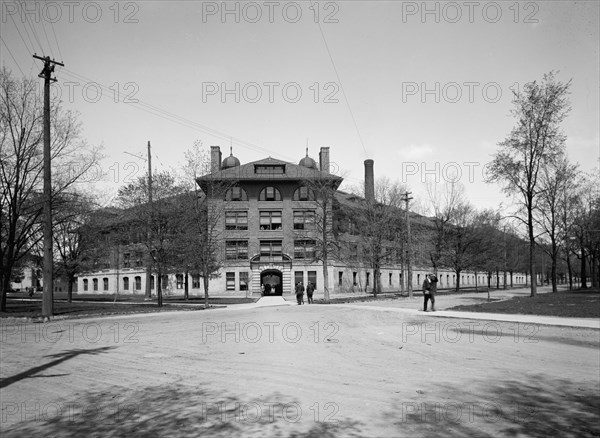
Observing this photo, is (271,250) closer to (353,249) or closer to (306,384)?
(353,249)

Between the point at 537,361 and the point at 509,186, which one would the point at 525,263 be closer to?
the point at 509,186

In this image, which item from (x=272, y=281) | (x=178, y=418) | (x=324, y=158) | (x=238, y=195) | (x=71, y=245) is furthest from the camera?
(x=324, y=158)

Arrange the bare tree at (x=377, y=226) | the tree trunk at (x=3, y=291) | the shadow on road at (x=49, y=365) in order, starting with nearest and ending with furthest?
the shadow on road at (x=49, y=365)
the tree trunk at (x=3, y=291)
the bare tree at (x=377, y=226)

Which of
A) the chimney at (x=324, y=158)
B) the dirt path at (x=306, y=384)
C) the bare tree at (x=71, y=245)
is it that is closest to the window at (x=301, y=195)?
the chimney at (x=324, y=158)

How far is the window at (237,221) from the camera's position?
166 ft

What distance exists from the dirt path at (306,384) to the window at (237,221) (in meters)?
36.1

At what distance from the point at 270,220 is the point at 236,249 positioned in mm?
5160

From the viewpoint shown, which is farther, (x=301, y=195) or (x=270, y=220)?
(x=301, y=195)

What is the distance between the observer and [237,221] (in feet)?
166

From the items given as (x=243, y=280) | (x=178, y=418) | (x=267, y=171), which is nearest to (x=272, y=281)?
(x=243, y=280)

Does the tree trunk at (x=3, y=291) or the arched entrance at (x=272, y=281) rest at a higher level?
the tree trunk at (x=3, y=291)

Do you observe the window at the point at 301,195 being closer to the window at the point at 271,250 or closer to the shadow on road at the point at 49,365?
the window at the point at 271,250

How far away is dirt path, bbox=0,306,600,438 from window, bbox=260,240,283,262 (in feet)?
117

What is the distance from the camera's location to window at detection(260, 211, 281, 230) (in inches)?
1997
